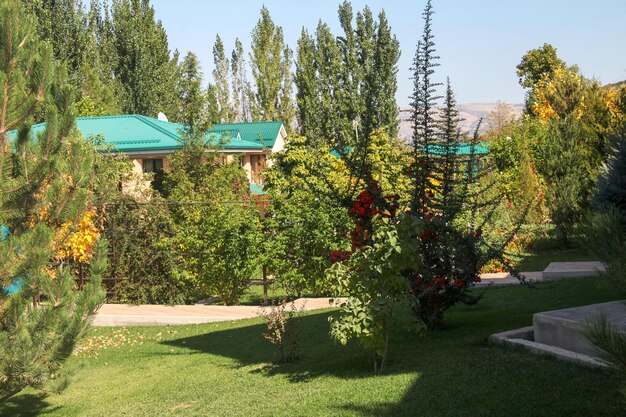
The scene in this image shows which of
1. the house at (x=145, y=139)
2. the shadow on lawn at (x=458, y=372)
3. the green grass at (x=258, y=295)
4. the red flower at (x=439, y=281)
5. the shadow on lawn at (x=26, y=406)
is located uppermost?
the house at (x=145, y=139)

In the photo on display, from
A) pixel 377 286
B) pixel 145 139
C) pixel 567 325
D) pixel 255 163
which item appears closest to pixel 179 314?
pixel 377 286

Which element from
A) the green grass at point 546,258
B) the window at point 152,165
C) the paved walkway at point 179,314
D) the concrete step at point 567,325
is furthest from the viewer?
the window at point 152,165

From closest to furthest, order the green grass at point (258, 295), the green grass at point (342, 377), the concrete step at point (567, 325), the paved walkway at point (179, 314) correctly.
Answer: the green grass at point (342, 377)
the concrete step at point (567, 325)
the paved walkway at point (179, 314)
the green grass at point (258, 295)

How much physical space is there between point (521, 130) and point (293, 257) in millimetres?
18193

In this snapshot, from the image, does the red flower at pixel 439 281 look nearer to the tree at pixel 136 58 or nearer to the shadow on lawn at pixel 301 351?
the shadow on lawn at pixel 301 351

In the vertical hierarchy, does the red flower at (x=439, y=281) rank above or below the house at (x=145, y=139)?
below

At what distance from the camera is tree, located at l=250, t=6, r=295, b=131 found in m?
55.7

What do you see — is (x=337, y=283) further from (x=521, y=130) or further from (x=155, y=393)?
(x=521, y=130)

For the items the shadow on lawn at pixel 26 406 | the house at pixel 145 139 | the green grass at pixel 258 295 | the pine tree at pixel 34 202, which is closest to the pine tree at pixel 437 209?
the pine tree at pixel 34 202

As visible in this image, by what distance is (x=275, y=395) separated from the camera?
780 centimetres

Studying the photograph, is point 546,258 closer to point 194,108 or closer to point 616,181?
point 616,181

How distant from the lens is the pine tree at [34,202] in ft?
25.4

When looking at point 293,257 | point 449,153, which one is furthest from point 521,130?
point 449,153

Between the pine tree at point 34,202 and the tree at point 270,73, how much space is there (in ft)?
153
